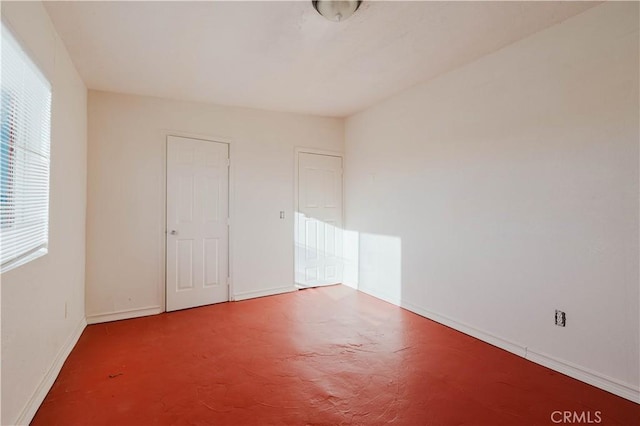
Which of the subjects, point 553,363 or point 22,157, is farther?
point 553,363

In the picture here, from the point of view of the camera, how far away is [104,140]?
11.0ft

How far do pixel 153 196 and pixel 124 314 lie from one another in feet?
4.33

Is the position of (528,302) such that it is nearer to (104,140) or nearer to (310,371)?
(310,371)

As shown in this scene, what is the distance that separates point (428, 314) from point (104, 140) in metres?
3.93

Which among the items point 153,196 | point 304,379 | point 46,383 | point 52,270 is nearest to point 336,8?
point 304,379

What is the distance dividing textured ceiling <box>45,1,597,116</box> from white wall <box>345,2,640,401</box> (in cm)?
31

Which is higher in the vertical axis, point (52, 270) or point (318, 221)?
point (318, 221)

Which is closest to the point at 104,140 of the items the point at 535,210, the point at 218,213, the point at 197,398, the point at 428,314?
the point at 218,213

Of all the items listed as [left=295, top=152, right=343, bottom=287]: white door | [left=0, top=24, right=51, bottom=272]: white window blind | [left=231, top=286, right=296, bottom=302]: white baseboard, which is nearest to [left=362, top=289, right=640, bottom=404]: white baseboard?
[left=295, top=152, right=343, bottom=287]: white door

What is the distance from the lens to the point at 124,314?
11.2ft

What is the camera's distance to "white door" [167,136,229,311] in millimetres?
3648

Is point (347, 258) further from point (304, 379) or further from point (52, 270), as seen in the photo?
point (52, 270)

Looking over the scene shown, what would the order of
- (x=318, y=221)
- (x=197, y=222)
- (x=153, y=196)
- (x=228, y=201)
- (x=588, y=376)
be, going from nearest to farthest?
(x=588, y=376) → (x=153, y=196) → (x=197, y=222) → (x=228, y=201) → (x=318, y=221)

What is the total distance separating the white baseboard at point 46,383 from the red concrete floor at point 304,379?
47 mm
